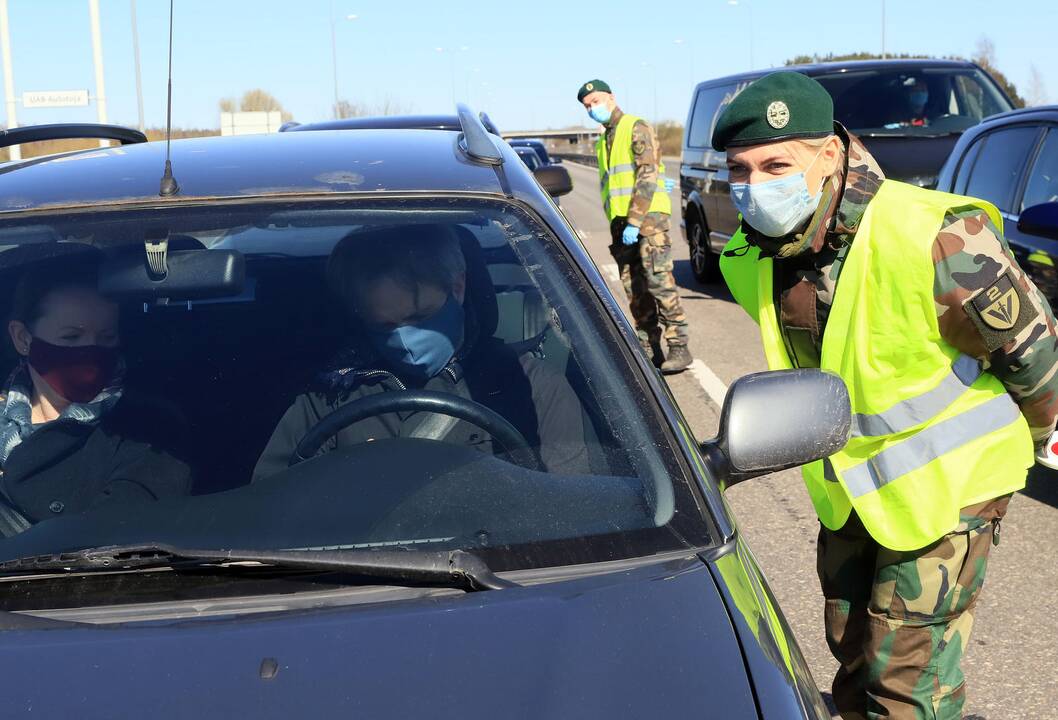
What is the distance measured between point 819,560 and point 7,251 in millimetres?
2027

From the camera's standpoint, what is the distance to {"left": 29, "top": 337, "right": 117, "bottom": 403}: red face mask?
263 centimetres

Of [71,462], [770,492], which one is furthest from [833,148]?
[770,492]

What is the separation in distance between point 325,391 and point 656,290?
6688 millimetres

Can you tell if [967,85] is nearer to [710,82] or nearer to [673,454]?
[710,82]

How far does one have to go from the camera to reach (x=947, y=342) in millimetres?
2893

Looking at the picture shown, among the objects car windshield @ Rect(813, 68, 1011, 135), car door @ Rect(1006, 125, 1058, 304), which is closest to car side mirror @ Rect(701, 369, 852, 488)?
car door @ Rect(1006, 125, 1058, 304)

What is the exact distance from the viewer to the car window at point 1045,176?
20.4 ft

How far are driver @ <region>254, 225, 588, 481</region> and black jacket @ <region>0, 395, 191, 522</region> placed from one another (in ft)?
0.57

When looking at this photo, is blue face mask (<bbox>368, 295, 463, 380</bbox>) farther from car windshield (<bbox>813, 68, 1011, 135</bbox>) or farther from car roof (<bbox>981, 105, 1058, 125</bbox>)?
car windshield (<bbox>813, 68, 1011, 135</bbox>)

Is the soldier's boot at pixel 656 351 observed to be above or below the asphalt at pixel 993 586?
below

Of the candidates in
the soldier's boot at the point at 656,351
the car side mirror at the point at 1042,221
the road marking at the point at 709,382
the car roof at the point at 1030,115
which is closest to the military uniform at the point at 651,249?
the soldier's boot at the point at 656,351

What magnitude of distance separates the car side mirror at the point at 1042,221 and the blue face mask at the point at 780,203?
111 inches

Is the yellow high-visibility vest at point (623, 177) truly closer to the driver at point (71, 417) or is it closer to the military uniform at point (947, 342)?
the military uniform at point (947, 342)

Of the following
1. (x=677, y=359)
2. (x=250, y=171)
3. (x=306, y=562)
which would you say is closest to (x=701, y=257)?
(x=677, y=359)
